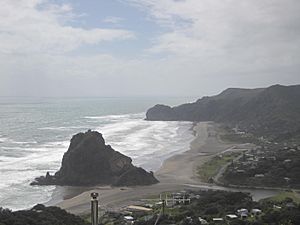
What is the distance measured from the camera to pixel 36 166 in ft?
183

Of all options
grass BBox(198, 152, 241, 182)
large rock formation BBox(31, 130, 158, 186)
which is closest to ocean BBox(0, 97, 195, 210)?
large rock formation BBox(31, 130, 158, 186)

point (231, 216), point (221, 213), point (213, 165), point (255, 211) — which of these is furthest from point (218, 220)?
point (213, 165)

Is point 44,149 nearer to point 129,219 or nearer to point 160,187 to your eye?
point 160,187

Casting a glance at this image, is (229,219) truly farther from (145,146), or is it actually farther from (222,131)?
(222,131)

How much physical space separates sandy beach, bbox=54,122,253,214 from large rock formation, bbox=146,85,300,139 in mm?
22835

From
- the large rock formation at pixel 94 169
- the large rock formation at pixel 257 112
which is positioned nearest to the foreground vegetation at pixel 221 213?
the large rock formation at pixel 94 169

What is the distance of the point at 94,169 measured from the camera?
5188cm

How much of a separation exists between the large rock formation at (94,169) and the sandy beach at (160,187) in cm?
166

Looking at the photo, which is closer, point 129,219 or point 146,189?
point 129,219

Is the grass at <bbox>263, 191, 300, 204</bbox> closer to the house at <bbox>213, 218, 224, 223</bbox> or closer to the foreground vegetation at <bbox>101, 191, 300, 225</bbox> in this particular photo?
the foreground vegetation at <bbox>101, 191, 300, 225</bbox>

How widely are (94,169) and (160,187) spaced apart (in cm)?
854

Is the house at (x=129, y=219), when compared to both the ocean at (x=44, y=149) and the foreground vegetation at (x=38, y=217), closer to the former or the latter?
the foreground vegetation at (x=38, y=217)

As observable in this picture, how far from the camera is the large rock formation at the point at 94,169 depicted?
49312 mm

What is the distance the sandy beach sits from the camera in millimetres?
40766
